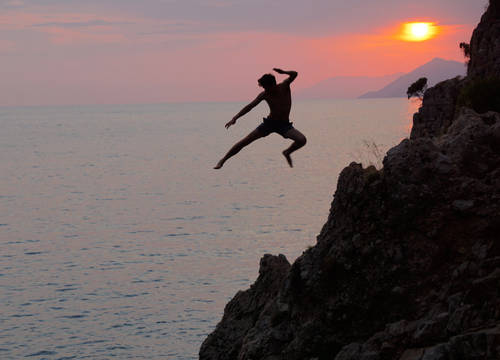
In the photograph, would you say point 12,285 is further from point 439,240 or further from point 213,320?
point 439,240

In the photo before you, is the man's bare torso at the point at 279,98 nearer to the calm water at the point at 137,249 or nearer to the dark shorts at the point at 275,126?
the dark shorts at the point at 275,126

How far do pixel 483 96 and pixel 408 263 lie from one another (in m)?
17.9

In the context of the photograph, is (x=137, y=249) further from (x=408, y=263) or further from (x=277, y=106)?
(x=408, y=263)

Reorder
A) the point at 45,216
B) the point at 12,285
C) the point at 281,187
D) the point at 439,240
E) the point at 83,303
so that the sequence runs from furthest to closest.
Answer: the point at 281,187
the point at 45,216
the point at 12,285
the point at 83,303
the point at 439,240

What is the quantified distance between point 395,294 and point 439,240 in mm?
1777

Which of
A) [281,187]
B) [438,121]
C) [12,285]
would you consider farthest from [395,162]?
[281,187]

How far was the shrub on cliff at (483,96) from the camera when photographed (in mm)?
31250

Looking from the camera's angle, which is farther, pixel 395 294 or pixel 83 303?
pixel 83 303

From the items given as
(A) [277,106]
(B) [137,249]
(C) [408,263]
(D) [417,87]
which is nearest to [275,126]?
(A) [277,106]

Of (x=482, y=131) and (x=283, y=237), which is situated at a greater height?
(x=482, y=131)

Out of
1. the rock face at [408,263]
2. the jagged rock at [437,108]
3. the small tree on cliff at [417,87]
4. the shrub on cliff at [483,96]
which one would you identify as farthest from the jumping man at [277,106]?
the small tree on cliff at [417,87]

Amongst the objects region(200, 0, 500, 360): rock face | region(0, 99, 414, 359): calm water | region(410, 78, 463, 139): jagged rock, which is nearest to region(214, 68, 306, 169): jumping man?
region(200, 0, 500, 360): rock face

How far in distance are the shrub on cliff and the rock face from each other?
42.5 feet

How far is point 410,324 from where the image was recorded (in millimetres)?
16406
